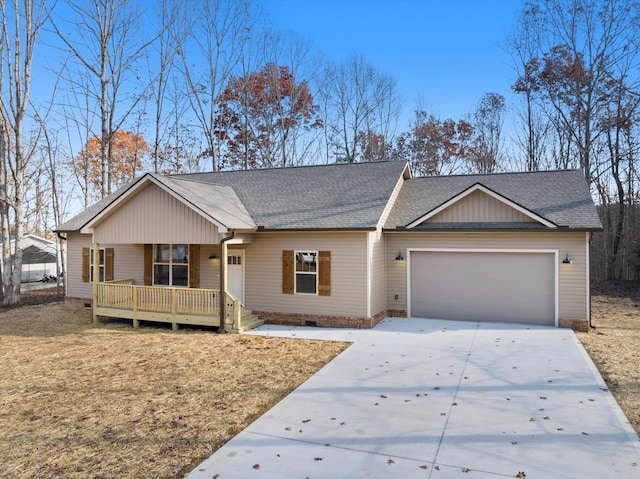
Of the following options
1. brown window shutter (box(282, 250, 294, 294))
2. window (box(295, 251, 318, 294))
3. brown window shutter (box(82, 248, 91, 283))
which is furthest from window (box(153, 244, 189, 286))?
window (box(295, 251, 318, 294))

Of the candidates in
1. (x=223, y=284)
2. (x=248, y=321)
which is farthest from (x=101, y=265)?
(x=248, y=321)

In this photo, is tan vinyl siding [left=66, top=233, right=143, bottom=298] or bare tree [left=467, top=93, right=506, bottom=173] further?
bare tree [left=467, top=93, right=506, bottom=173]

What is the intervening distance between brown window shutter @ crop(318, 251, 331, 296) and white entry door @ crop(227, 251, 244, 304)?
252cm

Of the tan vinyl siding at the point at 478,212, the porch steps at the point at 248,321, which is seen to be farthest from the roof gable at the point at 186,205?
the tan vinyl siding at the point at 478,212

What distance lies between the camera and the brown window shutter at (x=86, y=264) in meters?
14.9

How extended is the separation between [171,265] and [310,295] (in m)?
4.77

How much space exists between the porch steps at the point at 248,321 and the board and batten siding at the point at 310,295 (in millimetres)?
490

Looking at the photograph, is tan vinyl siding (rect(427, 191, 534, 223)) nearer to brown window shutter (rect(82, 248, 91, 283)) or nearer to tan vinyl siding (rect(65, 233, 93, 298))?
brown window shutter (rect(82, 248, 91, 283))

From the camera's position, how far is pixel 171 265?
13.4 meters

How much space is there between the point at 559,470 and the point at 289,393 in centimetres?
369

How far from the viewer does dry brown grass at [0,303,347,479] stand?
4660mm

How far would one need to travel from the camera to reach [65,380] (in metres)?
7.29

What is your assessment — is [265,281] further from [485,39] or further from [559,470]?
[485,39]

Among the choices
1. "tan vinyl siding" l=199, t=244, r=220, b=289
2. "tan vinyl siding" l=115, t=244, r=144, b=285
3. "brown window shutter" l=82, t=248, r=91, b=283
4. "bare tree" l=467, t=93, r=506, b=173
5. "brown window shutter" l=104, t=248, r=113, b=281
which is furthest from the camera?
"bare tree" l=467, t=93, r=506, b=173
